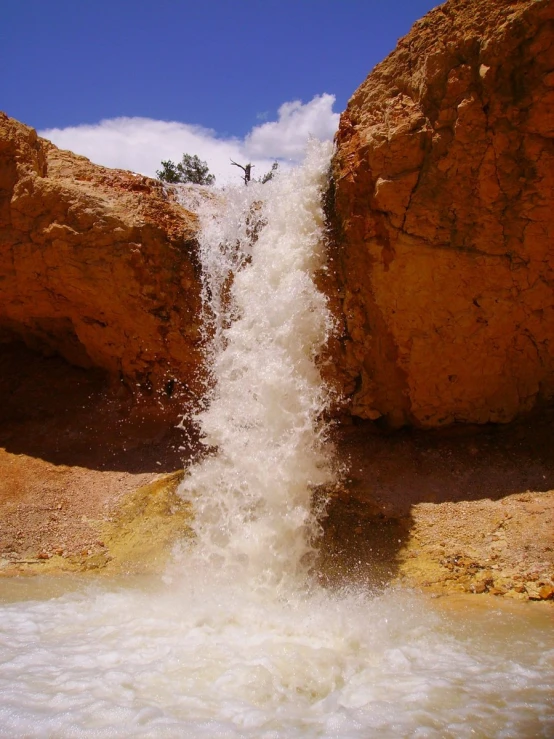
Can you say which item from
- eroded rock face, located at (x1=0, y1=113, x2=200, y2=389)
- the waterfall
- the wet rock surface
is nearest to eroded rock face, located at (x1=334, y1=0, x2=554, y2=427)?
the wet rock surface

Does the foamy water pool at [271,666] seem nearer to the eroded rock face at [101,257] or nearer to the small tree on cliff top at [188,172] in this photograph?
the eroded rock face at [101,257]

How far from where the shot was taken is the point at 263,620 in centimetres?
370

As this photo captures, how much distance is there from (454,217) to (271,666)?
3.73m

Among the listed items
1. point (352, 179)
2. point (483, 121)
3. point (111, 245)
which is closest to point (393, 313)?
point (352, 179)

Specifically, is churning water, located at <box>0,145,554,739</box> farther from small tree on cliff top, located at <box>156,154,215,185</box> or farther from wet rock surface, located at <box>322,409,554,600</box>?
small tree on cliff top, located at <box>156,154,215,185</box>

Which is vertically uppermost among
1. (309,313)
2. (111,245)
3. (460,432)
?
(111,245)

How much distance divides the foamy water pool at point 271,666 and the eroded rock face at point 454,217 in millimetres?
2146

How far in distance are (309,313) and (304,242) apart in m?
0.75

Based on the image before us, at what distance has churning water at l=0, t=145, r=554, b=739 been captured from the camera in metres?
2.55

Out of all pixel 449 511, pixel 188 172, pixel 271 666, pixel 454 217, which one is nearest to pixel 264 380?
pixel 449 511

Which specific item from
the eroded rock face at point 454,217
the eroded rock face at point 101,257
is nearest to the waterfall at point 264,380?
the eroded rock face at point 101,257

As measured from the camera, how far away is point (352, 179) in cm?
522

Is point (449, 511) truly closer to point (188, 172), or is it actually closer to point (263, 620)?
point (263, 620)

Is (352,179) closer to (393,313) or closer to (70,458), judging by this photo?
(393,313)
